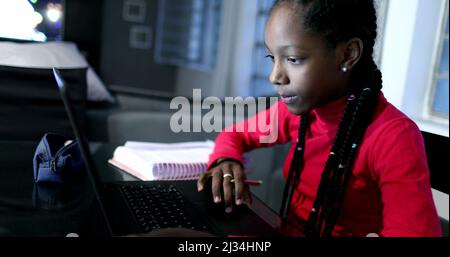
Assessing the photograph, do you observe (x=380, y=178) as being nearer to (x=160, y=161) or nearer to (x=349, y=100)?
(x=349, y=100)

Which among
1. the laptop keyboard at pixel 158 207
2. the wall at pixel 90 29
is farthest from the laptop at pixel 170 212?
the wall at pixel 90 29

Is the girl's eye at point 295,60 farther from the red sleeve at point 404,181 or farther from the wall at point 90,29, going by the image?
the wall at point 90,29

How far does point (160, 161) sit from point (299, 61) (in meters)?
0.36

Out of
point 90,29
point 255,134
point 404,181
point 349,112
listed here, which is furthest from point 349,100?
point 90,29

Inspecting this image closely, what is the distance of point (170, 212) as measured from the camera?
23.9 inches

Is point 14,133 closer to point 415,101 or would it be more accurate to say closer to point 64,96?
point 64,96

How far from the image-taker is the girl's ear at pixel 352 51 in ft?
1.96

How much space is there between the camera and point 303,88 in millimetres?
612

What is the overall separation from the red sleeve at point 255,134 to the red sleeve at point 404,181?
0.28m

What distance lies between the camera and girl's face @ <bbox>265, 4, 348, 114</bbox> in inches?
23.0

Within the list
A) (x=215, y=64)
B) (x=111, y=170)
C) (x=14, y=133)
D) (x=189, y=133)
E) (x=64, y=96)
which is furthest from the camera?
(x=215, y=64)

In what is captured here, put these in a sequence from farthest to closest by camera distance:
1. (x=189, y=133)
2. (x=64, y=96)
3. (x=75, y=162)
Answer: (x=189, y=133), (x=75, y=162), (x=64, y=96)
